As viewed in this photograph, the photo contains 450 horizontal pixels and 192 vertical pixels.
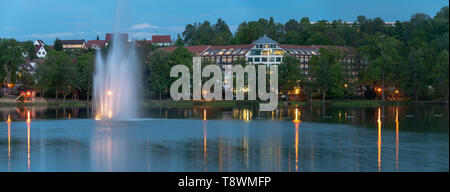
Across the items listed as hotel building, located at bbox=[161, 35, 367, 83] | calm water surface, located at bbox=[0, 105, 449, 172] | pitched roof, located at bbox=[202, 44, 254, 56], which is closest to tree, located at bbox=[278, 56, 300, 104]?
hotel building, located at bbox=[161, 35, 367, 83]

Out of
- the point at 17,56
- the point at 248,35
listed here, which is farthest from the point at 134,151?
the point at 248,35

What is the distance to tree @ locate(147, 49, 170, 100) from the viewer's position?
119375 mm

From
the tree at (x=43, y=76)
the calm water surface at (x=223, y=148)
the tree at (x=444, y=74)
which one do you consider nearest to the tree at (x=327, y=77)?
the tree at (x=43, y=76)

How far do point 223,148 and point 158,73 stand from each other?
85409 mm

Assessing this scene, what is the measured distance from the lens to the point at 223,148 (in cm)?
3728

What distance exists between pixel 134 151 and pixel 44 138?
1128 centimetres

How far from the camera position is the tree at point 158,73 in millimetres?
119375

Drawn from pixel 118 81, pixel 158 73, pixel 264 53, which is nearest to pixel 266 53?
pixel 264 53

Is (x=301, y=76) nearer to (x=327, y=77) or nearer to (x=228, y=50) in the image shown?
(x=327, y=77)

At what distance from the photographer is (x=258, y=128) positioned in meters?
53.3

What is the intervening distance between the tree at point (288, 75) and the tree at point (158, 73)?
25.0 meters
